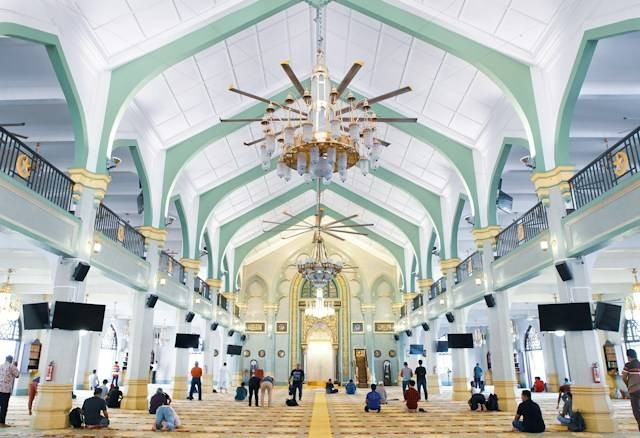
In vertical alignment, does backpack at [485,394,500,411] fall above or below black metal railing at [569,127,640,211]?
below

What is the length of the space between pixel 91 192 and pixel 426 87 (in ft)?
23.0

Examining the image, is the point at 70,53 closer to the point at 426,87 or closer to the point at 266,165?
the point at 266,165

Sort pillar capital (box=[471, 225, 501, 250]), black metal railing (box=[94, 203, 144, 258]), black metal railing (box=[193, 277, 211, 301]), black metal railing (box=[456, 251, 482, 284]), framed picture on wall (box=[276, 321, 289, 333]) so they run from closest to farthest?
black metal railing (box=[94, 203, 144, 258]), pillar capital (box=[471, 225, 501, 250]), black metal railing (box=[456, 251, 482, 284]), black metal railing (box=[193, 277, 211, 301]), framed picture on wall (box=[276, 321, 289, 333])

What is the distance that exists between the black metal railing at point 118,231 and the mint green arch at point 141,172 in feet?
1.75

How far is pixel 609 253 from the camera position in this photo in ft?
35.4

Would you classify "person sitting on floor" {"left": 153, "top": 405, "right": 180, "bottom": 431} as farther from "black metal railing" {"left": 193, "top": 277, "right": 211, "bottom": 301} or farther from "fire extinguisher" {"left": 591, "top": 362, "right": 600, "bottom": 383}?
"black metal railing" {"left": 193, "top": 277, "right": 211, "bottom": 301}

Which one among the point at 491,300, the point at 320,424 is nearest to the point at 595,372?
the point at 491,300

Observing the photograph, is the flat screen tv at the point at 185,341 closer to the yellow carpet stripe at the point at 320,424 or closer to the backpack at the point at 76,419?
the yellow carpet stripe at the point at 320,424

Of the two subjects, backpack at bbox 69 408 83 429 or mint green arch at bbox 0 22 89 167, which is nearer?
mint green arch at bbox 0 22 89 167

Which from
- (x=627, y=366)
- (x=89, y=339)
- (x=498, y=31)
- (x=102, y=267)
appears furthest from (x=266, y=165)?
(x=89, y=339)

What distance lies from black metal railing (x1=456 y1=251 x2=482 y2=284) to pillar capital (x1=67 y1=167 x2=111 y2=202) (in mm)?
8300

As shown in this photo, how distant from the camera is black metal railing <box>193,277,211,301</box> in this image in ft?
49.7

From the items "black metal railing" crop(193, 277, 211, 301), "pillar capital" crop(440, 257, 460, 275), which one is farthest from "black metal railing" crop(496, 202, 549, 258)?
"black metal railing" crop(193, 277, 211, 301)

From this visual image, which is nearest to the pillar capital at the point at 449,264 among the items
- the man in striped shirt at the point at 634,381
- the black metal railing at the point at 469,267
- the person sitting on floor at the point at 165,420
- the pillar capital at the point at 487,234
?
the black metal railing at the point at 469,267
